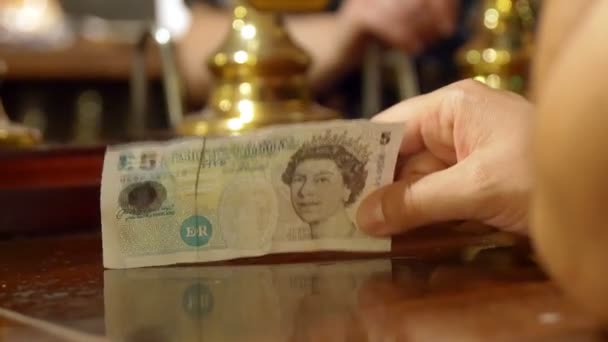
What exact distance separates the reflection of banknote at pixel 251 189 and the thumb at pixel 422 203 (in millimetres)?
16

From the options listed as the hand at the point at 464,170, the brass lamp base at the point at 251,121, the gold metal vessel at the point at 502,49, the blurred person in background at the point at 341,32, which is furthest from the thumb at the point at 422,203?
the blurred person in background at the point at 341,32

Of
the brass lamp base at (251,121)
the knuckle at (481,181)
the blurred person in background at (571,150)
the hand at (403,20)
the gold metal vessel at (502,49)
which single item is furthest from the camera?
the hand at (403,20)

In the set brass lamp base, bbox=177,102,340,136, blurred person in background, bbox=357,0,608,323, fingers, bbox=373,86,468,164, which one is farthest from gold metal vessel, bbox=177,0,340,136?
blurred person in background, bbox=357,0,608,323

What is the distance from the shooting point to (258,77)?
75 centimetres

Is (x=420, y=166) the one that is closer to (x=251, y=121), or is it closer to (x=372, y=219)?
(x=372, y=219)

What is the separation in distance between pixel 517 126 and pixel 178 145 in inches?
7.4

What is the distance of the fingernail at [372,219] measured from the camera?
1.59ft

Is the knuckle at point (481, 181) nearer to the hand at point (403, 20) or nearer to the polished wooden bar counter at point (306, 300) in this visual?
A: the polished wooden bar counter at point (306, 300)

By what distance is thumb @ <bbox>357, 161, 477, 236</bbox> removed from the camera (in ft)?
1.50

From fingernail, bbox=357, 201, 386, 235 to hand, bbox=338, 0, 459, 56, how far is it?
0.74m

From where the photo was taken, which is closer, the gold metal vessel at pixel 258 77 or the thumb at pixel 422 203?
the thumb at pixel 422 203

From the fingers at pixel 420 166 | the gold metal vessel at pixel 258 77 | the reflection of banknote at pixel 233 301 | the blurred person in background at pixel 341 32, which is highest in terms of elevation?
the blurred person in background at pixel 341 32

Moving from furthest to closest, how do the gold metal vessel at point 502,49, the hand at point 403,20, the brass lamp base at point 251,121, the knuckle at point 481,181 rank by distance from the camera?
the hand at point 403,20 → the gold metal vessel at point 502,49 → the brass lamp base at point 251,121 → the knuckle at point 481,181

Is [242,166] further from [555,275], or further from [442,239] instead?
[555,275]
